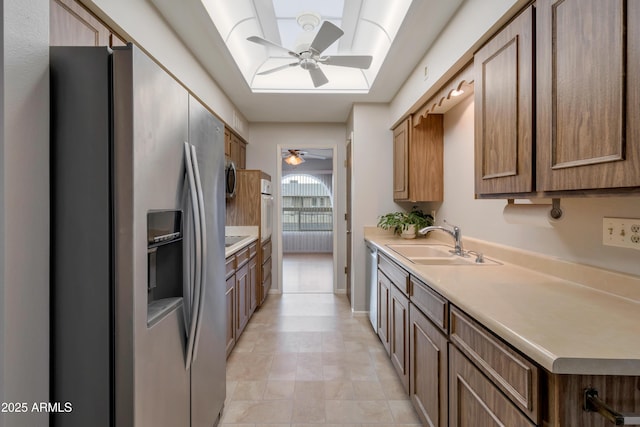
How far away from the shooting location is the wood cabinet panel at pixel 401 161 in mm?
2979

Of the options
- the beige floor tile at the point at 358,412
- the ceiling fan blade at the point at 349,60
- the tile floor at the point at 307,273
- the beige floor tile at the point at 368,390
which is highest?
the ceiling fan blade at the point at 349,60

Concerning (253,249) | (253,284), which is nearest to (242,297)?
(253,284)

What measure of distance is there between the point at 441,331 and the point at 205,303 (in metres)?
1.08

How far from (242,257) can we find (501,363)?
7.41 feet

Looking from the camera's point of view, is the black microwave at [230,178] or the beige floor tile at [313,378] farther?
the black microwave at [230,178]

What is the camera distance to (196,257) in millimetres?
1251

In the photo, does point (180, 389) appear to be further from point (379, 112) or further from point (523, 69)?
point (379, 112)

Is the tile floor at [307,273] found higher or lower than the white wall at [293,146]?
lower

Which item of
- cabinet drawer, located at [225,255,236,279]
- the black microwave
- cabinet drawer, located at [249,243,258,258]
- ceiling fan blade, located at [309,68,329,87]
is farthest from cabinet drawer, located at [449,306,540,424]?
the black microwave

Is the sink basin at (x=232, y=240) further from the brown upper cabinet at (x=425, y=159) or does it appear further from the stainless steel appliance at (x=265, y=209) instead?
the brown upper cabinet at (x=425, y=159)

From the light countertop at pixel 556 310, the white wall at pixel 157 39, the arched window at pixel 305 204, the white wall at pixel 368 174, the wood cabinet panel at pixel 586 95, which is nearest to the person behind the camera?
the light countertop at pixel 556 310

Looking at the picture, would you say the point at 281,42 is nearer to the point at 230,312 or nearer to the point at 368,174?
the point at 368,174

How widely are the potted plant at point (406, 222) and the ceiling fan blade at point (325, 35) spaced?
177 centimetres

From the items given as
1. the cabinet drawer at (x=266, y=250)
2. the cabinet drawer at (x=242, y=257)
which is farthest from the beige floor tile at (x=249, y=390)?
the cabinet drawer at (x=266, y=250)
